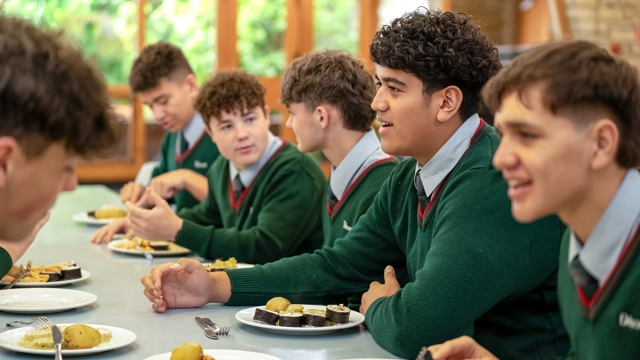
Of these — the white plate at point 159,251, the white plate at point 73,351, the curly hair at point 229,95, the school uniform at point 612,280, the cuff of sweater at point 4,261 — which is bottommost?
the white plate at point 159,251

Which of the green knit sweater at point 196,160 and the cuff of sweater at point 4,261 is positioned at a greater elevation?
the cuff of sweater at point 4,261

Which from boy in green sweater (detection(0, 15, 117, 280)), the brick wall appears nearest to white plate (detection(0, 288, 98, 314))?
boy in green sweater (detection(0, 15, 117, 280))

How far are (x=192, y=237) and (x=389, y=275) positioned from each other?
3.15 feet

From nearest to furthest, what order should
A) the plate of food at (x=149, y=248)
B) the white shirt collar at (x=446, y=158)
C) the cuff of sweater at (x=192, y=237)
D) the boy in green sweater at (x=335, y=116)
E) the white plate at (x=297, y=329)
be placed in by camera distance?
1. the white plate at (x=297, y=329)
2. the white shirt collar at (x=446, y=158)
3. the boy in green sweater at (x=335, y=116)
4. the cuff of sweater at (x=192, y=237)
5. the plate of food at (x=149, y=248)

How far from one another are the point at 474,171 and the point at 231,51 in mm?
6120

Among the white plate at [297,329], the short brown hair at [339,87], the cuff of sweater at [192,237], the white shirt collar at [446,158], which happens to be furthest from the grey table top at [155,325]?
the short brown hair at [339,87]

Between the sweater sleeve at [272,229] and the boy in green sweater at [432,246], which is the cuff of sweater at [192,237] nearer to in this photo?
the sweater sleeve at [272,229]

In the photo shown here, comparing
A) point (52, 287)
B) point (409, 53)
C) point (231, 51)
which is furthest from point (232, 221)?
point (231, 51)

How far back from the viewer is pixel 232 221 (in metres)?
3.28

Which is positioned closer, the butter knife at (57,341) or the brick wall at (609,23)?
the butter knife at (57,341)

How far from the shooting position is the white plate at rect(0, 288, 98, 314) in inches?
78.5

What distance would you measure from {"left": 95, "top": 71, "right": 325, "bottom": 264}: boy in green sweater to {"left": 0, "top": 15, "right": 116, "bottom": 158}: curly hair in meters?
1.47

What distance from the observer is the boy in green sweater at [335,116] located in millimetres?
2652

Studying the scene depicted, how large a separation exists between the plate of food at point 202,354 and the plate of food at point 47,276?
33.6 inches
